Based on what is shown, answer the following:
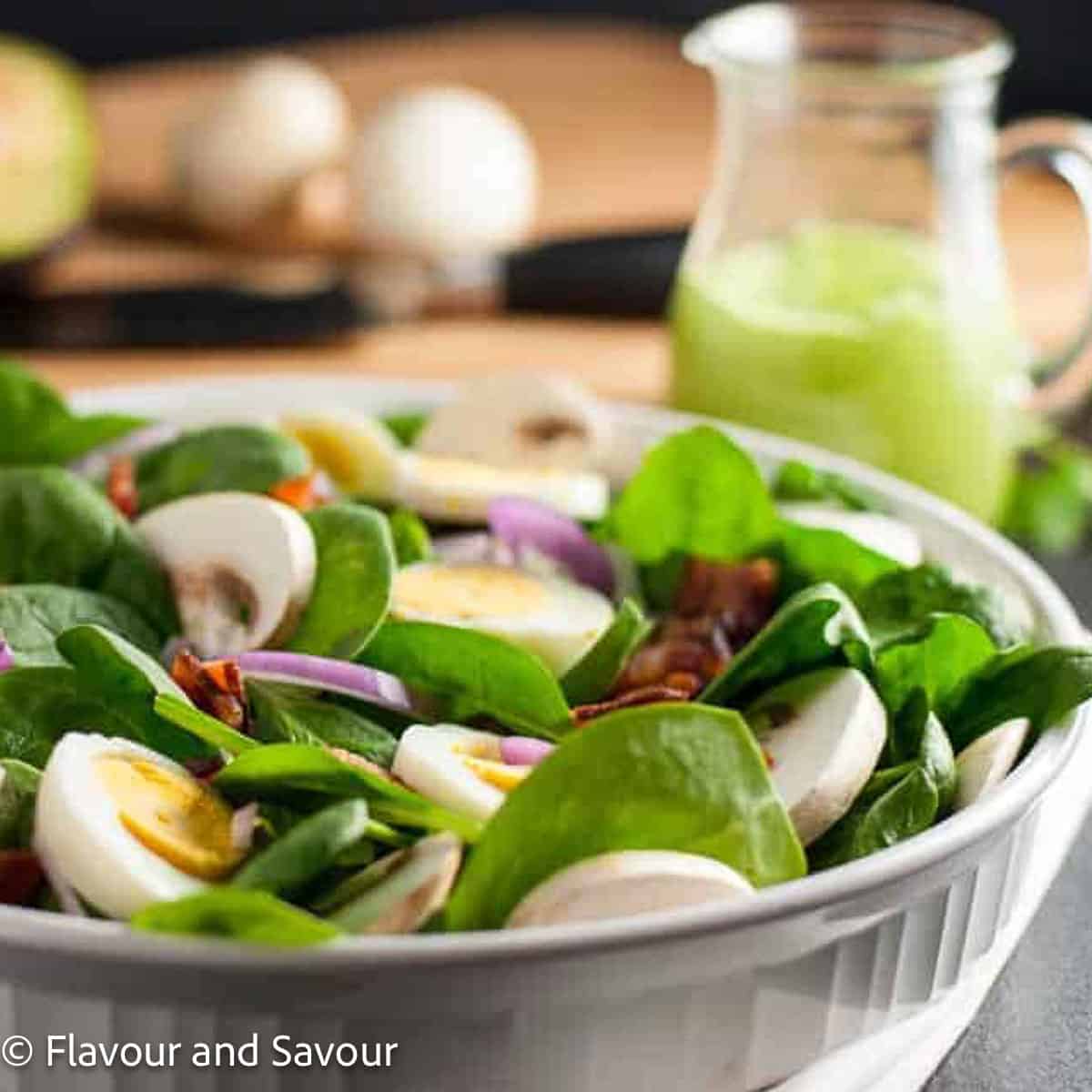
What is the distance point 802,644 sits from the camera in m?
1.19

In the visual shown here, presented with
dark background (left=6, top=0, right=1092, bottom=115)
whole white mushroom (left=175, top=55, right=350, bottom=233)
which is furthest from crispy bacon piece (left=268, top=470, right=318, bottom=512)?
dark background (left=6, top=0, right=1092, bottom=115)

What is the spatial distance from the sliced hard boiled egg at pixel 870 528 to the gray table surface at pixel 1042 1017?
223 millimetres

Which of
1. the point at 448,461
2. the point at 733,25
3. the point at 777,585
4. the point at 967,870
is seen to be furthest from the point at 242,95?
the point at 967,870

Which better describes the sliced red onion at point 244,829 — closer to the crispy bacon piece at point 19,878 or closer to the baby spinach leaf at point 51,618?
the crispy bacon piece at point 19,878

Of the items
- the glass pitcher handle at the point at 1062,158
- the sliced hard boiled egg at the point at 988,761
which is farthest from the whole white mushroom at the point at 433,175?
the sliced hard boiled egg at the point at 988,761

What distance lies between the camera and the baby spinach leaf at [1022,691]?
1.17m

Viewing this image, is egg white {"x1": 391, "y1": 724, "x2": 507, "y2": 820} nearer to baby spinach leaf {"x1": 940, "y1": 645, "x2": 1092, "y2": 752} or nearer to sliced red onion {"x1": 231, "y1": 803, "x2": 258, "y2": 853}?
sliced red onion {"x1": 231, "y1": 803, "x2": 258, "y2": 853}

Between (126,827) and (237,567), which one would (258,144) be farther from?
(126,827)

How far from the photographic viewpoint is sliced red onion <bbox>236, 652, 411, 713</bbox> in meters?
1.17

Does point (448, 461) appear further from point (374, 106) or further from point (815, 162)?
point (374, 106)

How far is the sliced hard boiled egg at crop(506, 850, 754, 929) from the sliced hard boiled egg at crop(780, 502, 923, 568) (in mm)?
474

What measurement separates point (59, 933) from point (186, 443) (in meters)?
0.63

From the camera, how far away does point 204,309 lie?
2410 mm

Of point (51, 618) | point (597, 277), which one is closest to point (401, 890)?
point (51, 618)
